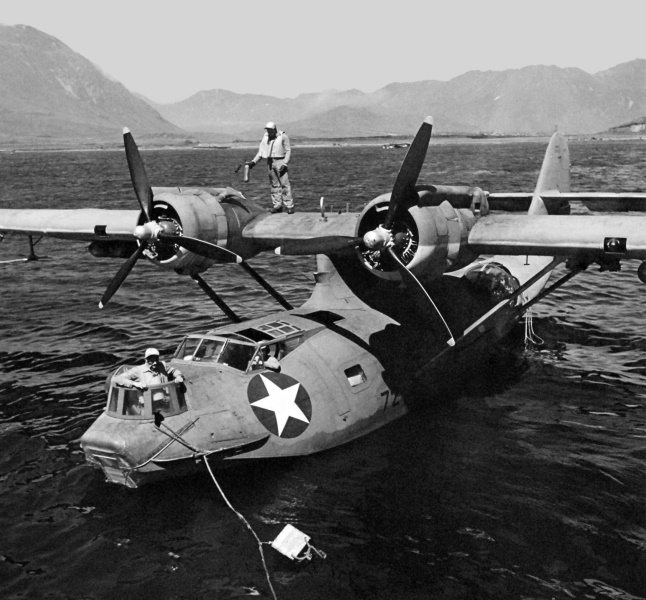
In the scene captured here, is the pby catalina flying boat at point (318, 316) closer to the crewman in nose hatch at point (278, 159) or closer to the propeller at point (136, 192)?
the propeller at point (136, 192)

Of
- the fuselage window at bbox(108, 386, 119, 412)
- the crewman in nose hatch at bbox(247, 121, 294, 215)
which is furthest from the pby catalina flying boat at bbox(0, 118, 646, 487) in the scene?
the crewman in nose hatch at bbox(247, 121, 294, 215)

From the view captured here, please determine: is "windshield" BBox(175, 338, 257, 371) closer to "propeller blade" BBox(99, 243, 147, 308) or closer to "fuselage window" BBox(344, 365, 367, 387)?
"fuselage window" BBox(344, 365, 367, 387)

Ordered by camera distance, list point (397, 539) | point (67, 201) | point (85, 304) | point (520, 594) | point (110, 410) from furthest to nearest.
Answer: point (67, 201), point (85, 304), point (110, 410), point (397, 539), point (520, 594)

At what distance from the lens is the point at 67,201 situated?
69062mm

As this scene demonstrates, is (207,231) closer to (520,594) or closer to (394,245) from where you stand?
(394,245)

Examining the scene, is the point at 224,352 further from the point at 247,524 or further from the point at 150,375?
the point at 247,524

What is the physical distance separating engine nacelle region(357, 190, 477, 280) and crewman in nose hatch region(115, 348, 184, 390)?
559cm

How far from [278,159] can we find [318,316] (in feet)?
17.3

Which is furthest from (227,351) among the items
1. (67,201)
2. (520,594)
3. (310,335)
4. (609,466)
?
(67,201)

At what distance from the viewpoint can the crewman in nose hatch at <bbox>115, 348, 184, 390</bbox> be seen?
647 inches

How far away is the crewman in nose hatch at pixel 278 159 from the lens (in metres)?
22.4

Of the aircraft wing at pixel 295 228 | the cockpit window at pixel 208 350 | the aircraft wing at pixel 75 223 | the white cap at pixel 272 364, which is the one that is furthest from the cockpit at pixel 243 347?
the aircraft wing at pixel 75 223

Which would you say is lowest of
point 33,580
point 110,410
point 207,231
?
point 33,580

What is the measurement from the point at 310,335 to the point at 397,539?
6.19 meters
